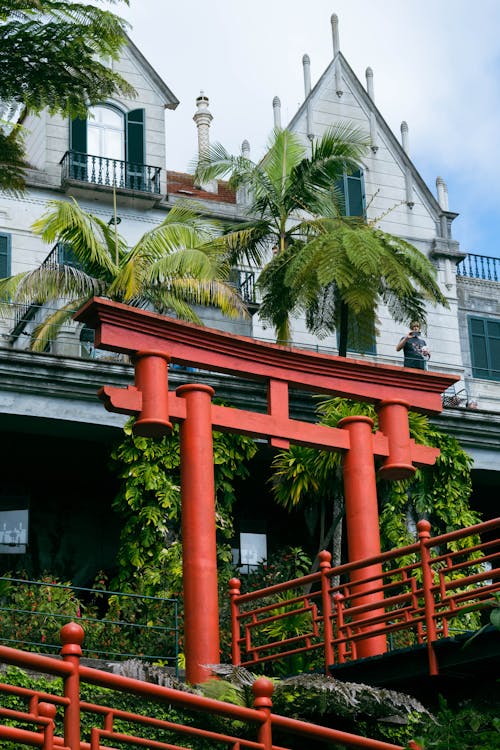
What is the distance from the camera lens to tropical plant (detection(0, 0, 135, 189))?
1563 cm

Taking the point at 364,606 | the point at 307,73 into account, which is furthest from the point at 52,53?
the point at 307,73

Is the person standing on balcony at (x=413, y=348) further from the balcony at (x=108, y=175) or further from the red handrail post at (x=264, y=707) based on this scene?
the red handrail post at (x=264, y=707)

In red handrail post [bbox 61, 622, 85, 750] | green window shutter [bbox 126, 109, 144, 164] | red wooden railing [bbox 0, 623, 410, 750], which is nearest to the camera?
red wooden railing [bbox 0, 623, 410, 750]

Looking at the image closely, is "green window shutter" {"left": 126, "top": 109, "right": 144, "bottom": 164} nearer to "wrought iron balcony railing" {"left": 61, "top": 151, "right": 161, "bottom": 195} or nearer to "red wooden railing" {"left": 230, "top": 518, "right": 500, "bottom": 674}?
"wrought iron balcony railing" {"left": 61, "top": 151, "right": 161, "bottom": 195}

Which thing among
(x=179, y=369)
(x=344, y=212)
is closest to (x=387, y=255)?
(x=179, y=369)

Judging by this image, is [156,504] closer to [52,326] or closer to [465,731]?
[52,326]

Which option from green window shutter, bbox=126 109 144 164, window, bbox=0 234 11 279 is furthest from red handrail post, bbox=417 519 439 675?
green window shutter, bbox=126 109 144 164

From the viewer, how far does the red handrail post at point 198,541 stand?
1500 cm

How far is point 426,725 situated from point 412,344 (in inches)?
478

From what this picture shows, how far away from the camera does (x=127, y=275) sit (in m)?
23.5

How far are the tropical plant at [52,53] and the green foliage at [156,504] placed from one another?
22.4 ft

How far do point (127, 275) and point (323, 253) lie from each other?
328cm

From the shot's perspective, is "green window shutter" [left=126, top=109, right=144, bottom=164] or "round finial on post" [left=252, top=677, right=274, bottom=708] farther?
"green window shutter" [left=126, top=109, right=144, bottom=164]

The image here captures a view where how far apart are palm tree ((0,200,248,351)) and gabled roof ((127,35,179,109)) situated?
727 cm
